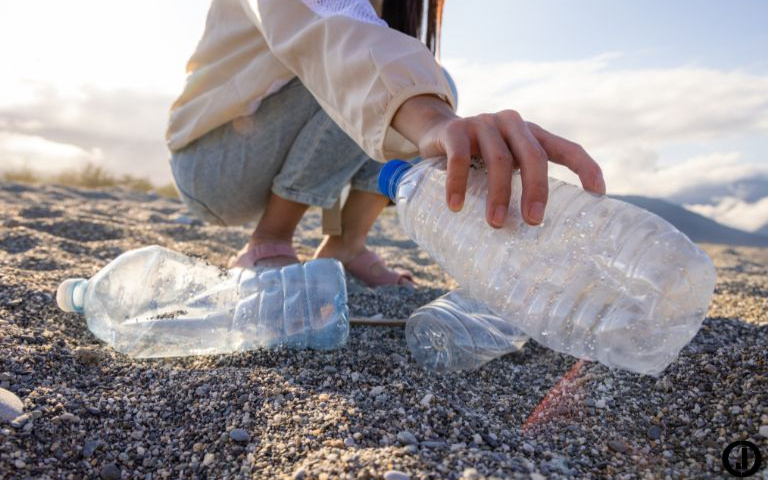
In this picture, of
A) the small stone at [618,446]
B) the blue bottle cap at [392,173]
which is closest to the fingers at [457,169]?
the blue bottle cap at [392,173]

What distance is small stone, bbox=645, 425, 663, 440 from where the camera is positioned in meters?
1.25

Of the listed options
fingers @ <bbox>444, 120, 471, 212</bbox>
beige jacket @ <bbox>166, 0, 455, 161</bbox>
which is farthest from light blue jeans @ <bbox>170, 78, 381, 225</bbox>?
fingers @ <bbox>444, 120, 471, 212</bbox>

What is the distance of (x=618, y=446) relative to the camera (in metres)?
1.21

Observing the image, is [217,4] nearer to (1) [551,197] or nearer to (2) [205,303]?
(2) [205,303]

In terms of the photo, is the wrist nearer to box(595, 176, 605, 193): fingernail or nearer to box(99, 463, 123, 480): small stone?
box(595, 176, 605, 193): fingernail

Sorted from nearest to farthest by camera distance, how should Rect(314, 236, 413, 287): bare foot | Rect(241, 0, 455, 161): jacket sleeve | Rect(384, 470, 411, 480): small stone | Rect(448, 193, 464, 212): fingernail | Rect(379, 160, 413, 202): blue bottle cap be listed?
Rect(384, 470, 411, 480): small stone < Rect(448, 193, 464, 212): fingernail < Rect(241, 0, 455, 161): jacket sleeve < Rect(379, 160, 413, 202): blue bottle cap < Rect(314, 236, 413, 287): bare foot

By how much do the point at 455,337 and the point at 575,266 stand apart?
0.53 meters

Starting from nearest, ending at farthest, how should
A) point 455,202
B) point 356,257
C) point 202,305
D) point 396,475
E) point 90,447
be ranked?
point 396,475, point 455,202, point 90,447, point 202,305, point 356,257

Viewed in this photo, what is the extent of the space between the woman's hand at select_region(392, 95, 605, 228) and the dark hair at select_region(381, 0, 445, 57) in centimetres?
128

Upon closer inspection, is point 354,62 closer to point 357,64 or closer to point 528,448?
point 357,64

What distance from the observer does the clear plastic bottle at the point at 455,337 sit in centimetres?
171

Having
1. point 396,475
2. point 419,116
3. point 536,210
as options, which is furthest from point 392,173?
point 396,475

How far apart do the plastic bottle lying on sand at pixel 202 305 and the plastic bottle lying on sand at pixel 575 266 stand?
1.45ft

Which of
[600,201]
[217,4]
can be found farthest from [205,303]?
[600,201]
